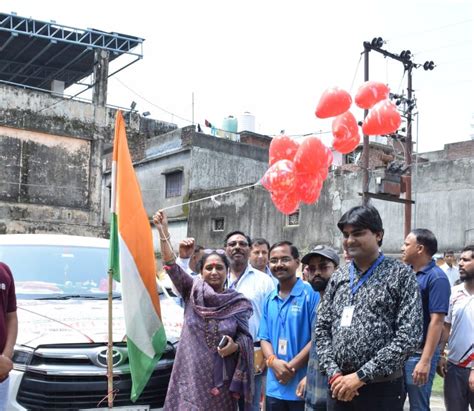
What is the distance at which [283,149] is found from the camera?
8.48m

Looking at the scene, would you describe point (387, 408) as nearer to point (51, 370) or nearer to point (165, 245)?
point (165, 245)

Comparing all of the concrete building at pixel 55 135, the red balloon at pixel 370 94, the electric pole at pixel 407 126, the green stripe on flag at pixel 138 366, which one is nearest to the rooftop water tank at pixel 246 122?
the concrete building at pixel 55 135

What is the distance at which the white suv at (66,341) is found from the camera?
13.2 feet

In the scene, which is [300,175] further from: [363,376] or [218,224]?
[218,224]

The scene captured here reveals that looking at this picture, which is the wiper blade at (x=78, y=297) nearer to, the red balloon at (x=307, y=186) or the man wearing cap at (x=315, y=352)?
the man wearing cap at (x=315, y=352)

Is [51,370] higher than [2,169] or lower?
lower

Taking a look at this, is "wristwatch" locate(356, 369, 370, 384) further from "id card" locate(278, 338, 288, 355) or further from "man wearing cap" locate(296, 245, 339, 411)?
"id card" locate(278, 338, 288, 355)

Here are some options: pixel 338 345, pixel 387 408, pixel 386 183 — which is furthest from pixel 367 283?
pixel 386 183

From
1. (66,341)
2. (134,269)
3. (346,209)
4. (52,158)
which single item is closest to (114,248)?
(134,269)

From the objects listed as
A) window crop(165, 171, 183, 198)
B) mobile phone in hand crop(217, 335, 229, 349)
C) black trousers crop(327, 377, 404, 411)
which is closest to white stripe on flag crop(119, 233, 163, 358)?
mobile phone in hand crop(217, 335, 229, 349)

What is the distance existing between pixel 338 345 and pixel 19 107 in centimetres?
2361

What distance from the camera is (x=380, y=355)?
306cm

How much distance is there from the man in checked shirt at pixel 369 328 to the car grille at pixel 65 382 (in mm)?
1599

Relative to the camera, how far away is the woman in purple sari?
399 cm
